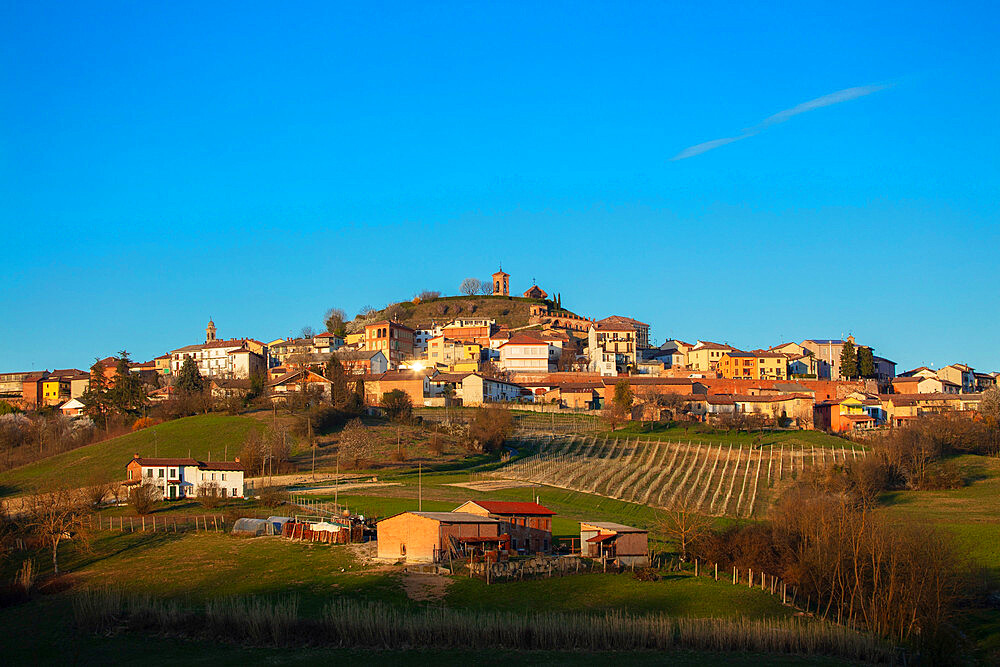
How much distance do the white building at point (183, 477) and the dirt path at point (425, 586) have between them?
892 inches

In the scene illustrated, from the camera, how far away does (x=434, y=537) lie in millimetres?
39781

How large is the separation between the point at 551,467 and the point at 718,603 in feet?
107

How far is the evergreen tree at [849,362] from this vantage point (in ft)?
376

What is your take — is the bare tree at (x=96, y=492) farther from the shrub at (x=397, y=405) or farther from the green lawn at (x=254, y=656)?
the shrub at (x=397, y=405)

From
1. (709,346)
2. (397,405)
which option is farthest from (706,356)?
(397,405)

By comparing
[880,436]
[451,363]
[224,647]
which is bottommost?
[224,647]

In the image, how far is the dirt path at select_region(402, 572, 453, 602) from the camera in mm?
34969

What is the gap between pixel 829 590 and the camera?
38.2 metres

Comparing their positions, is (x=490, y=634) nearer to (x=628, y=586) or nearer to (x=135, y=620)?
(x=628, y=586)

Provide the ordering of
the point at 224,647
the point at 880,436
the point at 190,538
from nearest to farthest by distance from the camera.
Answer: the point at 224,647, the point at 190,538, the point at 880,436

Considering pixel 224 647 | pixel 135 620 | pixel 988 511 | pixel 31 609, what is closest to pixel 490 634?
pixel 224 647

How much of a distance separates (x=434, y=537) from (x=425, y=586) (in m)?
3.75

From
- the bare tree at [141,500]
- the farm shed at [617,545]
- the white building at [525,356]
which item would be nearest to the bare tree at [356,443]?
the bare tree at [141,500]

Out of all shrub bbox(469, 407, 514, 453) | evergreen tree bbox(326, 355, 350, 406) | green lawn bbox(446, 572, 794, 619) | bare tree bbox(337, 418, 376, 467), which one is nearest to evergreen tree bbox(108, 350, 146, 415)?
evergreen tree bbox(326, 355, 350, 406)
